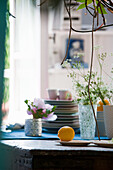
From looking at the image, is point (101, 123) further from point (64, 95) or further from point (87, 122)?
point (64, 95)

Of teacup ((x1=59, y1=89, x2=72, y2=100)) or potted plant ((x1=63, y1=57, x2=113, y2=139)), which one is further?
teacup ((x1=59, y1=89, x2=72, y2=100))

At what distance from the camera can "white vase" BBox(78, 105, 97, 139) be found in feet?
5.15

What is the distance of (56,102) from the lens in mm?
1783

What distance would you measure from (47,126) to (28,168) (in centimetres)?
59

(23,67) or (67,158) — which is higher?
(23,67)

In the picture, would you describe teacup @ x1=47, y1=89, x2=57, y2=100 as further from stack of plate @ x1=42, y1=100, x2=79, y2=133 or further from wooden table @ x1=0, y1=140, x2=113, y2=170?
wooden table @ x1=0, y1=140, x2=113, y2=170

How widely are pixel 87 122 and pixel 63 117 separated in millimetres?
206

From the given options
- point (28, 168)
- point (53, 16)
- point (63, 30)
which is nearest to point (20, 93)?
point (28, 168)

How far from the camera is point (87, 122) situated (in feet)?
5.18

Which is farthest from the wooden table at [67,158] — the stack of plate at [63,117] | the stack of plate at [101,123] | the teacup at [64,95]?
the teacup at [64,95]

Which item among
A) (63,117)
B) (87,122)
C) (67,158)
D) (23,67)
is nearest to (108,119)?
(87,122)

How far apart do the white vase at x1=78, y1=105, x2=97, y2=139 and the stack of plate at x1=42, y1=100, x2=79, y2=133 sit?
0.17 meters

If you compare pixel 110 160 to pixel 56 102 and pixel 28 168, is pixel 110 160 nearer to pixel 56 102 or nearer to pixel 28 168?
pixel 28 168

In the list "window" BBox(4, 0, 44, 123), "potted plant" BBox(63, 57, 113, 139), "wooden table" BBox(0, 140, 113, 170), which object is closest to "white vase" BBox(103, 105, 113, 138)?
"potted plant" BBox(63, 57, 113, 139)
